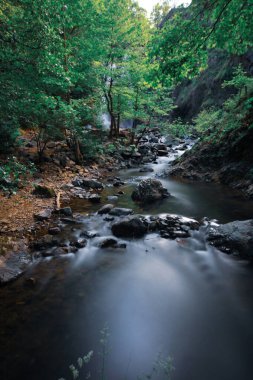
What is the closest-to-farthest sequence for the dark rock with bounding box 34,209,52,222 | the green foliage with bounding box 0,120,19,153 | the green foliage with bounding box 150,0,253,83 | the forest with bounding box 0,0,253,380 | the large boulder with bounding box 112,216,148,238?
the forest with bounding box 0,0,253,380 < the green foliage with bounding box 150,0,253,83 < the large boulder with bounding box 112,216,148,238 < the dark rock with bounding box 34,209,52,222 < the green foliage with bounding box 0,120,19,153

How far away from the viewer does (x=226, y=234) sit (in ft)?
18.4

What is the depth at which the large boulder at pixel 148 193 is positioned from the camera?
877cm

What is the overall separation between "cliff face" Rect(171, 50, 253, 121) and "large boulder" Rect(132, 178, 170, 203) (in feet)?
66.7

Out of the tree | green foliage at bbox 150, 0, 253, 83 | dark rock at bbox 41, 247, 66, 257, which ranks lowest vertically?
dark rock at bbox 41, 247, 66, 257

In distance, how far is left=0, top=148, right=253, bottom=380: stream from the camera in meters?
2.85

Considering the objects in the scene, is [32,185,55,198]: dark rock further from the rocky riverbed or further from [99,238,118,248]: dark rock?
[99,238,118,248]: dark rock

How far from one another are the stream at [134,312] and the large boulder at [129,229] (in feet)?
0.94

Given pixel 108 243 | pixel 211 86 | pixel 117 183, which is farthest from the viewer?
pixel 211 86

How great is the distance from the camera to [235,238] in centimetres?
534

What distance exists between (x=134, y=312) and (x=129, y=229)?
8.66ft

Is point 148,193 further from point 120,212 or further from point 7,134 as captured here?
point 7,134

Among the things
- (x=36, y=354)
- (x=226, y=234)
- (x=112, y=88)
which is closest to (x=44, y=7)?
(x=36, y=354)

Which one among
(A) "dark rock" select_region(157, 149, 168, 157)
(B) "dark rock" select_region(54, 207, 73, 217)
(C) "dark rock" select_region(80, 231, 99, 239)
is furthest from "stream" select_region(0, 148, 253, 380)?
(A) "dark rock" select_region(157, 149, 168, 157)

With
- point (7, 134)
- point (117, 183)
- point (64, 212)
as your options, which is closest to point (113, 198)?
point (117, 183)
